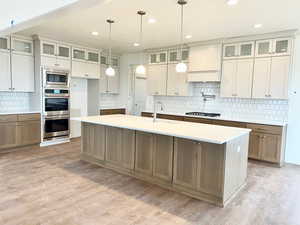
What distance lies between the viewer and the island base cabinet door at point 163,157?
10.6ft

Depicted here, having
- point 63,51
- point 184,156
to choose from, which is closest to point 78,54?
point 63,51

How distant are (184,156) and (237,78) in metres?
2.79

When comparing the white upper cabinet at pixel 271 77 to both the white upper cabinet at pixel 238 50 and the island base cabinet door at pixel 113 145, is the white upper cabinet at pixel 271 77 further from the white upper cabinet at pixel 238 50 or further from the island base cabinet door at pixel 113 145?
the island base cabinet door at pixel 113 145

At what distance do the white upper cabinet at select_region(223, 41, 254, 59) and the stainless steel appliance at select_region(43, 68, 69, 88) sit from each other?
407 centimetres

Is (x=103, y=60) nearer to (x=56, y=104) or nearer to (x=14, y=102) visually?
(x=56, y=104)

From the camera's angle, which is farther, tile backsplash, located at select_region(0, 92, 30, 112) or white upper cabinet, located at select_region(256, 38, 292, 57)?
tile backsplash, located at select_region(0, 92, 30, 112)

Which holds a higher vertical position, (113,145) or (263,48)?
(263,48)

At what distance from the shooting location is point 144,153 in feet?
11.6

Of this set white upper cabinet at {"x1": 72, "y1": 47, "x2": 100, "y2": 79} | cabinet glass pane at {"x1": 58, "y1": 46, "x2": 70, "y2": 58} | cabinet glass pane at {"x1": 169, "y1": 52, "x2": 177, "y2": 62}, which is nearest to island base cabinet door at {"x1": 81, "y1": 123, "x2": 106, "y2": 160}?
white upper cabinet at {"x1": 72, "y1": 47, "x2": 100, "y2": 79}

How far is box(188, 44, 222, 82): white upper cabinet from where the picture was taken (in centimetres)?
520

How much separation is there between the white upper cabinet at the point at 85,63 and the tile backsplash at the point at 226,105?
6.10 feet

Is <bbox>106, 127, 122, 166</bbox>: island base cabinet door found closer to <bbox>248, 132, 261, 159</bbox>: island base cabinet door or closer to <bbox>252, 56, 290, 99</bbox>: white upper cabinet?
<bbox>248, 132, 261, 159</bbox>: island base cabinet door

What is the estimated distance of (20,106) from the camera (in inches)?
219

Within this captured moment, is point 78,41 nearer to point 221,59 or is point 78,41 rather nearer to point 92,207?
point 221,59
